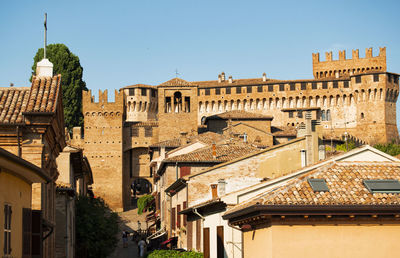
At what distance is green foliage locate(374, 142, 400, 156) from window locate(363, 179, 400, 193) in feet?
257

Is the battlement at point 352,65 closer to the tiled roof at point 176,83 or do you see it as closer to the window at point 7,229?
the tiled roof at point 176,83

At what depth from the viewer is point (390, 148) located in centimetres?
10138

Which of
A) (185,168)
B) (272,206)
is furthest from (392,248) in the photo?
(185,168)

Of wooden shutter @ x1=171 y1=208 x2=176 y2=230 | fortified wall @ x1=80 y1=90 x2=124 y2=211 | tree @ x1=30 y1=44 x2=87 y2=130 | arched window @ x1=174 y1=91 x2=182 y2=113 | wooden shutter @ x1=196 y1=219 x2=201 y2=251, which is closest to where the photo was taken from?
wooden shutter @ x1=196 y1=219 x2=201 y2=251

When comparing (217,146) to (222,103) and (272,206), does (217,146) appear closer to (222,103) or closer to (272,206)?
(272,206)

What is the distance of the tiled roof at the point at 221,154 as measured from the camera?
129 feet

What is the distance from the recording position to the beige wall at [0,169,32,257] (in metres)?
12.7

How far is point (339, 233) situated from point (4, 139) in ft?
33.1

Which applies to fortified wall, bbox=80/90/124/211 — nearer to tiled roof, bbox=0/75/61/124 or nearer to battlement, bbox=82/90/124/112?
battlement, bbox=82/90/124/112

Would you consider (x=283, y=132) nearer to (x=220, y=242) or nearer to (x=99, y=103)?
(x=99, y=103)

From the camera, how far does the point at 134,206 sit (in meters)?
92.8

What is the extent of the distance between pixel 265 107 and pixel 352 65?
60.8 ft

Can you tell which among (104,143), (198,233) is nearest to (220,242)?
(198,233)

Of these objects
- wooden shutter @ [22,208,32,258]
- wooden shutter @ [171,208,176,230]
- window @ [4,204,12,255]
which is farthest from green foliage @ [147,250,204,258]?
window @ [4,204,12,255]
